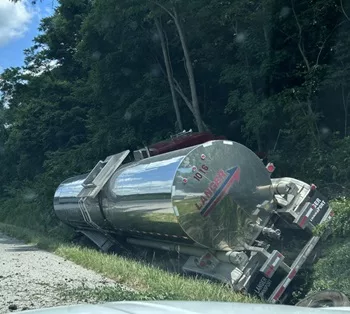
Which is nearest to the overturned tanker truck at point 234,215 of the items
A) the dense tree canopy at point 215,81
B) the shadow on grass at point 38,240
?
the dense tree canopy at point 215,81

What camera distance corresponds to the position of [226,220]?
30.3 ft

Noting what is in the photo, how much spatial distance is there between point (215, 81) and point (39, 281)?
12.8 meters

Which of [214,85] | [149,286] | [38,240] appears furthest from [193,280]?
[214,85]

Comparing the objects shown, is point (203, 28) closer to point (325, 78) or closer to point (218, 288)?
point (325, 78)

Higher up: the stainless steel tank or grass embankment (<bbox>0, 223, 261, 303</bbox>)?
the stainless steel tank

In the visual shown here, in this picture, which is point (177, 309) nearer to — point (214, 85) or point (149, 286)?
point (149, 286)

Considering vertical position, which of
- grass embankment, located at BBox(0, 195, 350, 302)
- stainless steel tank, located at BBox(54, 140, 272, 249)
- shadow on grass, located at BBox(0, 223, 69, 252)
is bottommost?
shadow on grass, located at BBox(0, 223, 69, 252)

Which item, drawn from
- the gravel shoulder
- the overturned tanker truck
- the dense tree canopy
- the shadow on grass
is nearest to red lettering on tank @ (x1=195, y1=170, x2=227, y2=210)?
the overturned tanker truck

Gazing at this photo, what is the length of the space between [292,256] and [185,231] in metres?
1.80

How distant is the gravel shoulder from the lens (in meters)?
7.66

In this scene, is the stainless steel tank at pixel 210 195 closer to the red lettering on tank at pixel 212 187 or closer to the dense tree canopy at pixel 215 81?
the red lettering on tank at pixel 212 187

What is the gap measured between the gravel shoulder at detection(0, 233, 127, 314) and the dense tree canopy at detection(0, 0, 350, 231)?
566 centimetres

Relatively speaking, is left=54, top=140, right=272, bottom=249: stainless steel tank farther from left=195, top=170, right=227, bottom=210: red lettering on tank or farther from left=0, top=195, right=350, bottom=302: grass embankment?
left=0, top=195, right=350, bottom=302: grass embankment

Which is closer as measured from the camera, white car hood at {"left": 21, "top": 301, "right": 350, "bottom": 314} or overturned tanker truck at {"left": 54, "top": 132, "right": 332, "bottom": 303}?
white car hood at {"left": 21, "top": 301, "right": 350, "bottom": 314}
